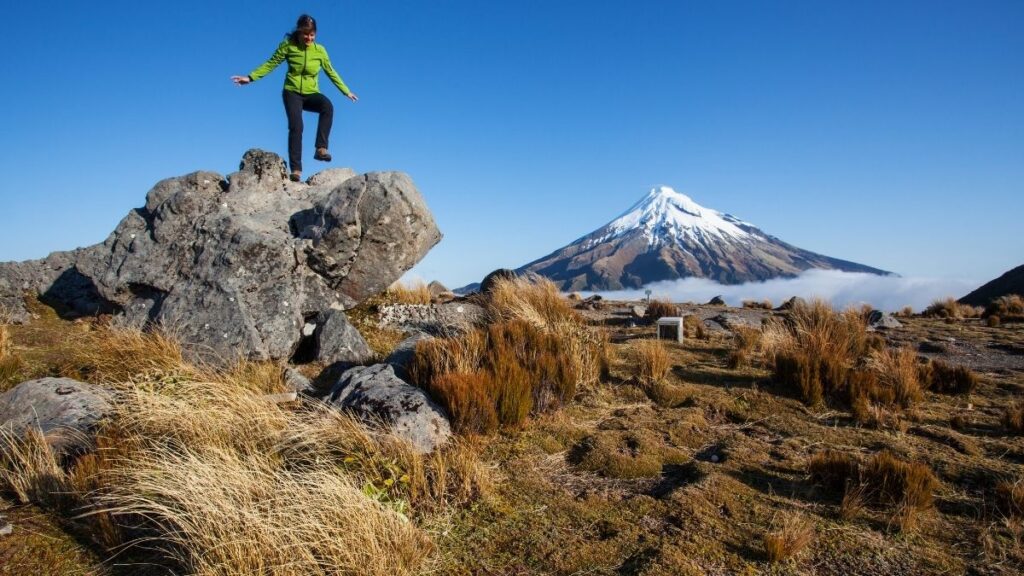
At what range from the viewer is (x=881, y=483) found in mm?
A: 3830

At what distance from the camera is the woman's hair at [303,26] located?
8211 millimetres

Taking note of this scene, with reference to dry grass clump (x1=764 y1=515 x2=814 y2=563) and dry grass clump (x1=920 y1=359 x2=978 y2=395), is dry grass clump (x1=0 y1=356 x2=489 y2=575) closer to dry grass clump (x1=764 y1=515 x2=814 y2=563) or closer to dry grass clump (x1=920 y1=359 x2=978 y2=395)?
dry grass clump (x1=764 y1=515 x2=814 y2=563)

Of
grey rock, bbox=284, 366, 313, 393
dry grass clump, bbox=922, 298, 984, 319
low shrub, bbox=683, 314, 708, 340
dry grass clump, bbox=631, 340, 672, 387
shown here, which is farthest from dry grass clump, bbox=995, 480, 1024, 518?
dry grass clump, bbox=922, 298, 984, 319

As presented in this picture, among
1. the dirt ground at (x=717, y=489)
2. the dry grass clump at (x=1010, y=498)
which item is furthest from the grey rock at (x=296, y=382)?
the dry grass clump at (x=1010, y=498)

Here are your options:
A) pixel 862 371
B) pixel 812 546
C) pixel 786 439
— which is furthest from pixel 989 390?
pixel 812 546

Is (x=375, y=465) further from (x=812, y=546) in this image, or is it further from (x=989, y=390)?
(x=989, y=390)

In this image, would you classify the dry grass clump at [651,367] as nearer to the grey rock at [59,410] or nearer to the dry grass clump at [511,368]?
the dry grass clump at [511,368]

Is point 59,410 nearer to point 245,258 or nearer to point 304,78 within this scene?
point 245,258

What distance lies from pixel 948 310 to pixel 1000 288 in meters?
15.4

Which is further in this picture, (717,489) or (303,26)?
(303,26)

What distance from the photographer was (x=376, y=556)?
2.78 m

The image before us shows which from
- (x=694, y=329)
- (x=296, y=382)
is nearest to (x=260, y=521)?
(x=296, y=382)

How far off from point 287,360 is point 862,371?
7.37 metres

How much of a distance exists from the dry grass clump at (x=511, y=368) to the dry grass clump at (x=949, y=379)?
13.7 ft
